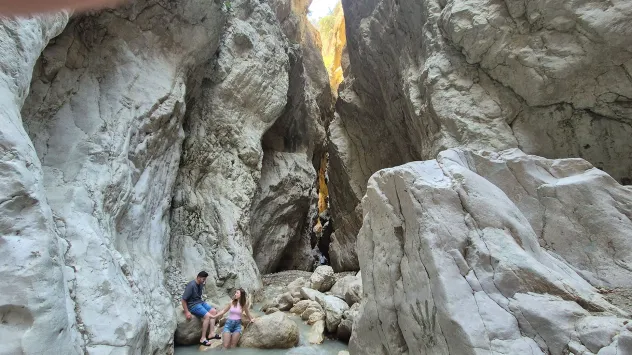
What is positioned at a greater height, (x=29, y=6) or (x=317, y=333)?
(x=29, y=6)

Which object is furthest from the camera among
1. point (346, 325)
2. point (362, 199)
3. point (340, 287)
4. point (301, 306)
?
point (340, 287)

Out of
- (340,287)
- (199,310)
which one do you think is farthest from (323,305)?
(199,310)

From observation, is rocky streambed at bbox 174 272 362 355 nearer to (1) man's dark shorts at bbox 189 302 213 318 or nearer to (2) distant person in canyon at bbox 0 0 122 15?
(1) man's dark shorts at bbox 189 302 213 318

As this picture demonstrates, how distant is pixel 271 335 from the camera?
19.6ft

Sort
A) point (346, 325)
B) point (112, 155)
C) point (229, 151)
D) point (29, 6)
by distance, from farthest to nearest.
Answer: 1. point (229, 151)
2. point (346, 325)
3. point (112, 155)
4. point (29, 6)

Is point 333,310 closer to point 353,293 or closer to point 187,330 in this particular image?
point 353,293

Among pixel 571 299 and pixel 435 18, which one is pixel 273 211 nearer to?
pixel 435 18

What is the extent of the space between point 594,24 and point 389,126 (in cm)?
707

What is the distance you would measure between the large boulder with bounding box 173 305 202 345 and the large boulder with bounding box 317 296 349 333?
2.19 metres

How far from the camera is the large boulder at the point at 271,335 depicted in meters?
5.96

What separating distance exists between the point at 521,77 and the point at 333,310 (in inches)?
233

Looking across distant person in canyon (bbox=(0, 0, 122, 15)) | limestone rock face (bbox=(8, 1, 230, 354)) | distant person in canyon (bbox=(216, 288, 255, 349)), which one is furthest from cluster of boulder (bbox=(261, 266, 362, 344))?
distant person in canyon (bbox=(0, 0, 122, 15))

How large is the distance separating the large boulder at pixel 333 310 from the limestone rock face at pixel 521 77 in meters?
4.08

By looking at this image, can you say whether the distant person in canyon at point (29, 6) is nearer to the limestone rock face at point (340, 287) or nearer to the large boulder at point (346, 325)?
the large boulder at point (346, 325)
